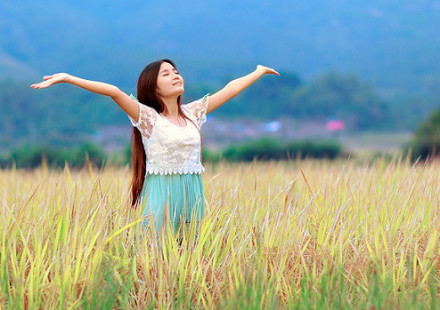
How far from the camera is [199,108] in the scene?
3377 mm

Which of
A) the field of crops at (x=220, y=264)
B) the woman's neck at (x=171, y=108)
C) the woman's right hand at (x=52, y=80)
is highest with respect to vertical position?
the woman's right hand at (x=52, y=80)

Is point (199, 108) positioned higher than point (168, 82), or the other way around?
point (168, 82)

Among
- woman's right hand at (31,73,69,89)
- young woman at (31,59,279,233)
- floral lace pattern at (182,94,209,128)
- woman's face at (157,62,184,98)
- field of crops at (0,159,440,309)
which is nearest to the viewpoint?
field of crops at (0,159,440,309)

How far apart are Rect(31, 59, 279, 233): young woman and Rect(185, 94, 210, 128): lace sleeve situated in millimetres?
71

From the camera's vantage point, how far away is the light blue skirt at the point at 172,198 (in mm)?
3057

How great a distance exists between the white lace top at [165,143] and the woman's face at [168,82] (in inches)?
5.2

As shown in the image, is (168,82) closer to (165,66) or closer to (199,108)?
(165,66)

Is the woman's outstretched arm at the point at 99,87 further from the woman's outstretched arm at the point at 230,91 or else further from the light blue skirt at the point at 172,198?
the woman's outstretched arm at the point at 230,91

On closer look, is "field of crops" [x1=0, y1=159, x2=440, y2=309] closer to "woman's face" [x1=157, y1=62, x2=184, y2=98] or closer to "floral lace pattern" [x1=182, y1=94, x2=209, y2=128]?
"floral lace pattern" [x1=182, y1=94, x2=209, y2=128]

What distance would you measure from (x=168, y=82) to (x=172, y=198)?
2.11 ft

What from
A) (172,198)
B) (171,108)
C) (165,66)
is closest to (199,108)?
(171,108)

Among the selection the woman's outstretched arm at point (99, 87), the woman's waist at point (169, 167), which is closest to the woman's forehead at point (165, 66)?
the woman's outstretched arm at point (99, 87)

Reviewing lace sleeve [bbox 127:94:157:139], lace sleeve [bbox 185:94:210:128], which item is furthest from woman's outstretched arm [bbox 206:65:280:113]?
lace sleeve [bbox 127:94:157:139]

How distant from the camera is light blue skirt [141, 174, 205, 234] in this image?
3057 mm
